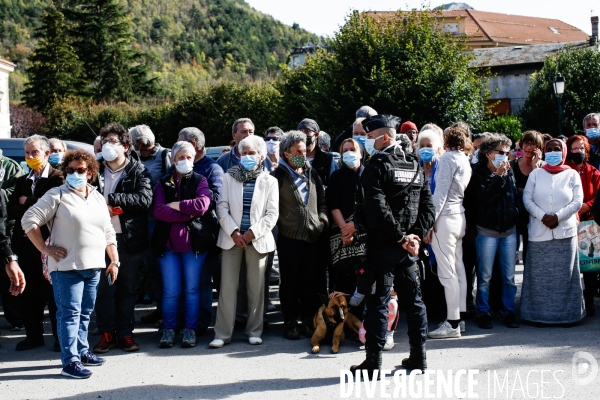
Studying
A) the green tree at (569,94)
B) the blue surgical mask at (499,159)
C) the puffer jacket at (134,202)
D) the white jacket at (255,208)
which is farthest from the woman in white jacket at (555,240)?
the green tree at (569,94)

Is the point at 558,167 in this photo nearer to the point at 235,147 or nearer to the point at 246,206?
the point at 246,206

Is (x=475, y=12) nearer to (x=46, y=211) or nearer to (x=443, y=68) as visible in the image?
(x=443, y=68)

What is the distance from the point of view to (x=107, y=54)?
55.8 metres

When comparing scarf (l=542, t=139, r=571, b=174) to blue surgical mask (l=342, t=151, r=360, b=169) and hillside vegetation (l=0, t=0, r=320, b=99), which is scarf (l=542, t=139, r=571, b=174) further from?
hillside vegetation (l=0, t=0, r=320, b=99)

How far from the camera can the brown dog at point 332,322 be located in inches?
243

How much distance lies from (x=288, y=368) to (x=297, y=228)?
154cm

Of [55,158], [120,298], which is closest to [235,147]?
[55,158]

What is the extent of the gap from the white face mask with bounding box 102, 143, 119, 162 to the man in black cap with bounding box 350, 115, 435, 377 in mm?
2623

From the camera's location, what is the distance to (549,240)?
22.6 ft

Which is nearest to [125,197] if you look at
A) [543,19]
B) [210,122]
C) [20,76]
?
[210,122]

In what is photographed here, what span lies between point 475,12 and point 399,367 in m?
73.8

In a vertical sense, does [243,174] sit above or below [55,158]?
below

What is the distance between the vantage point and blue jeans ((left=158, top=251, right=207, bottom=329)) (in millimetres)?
6508

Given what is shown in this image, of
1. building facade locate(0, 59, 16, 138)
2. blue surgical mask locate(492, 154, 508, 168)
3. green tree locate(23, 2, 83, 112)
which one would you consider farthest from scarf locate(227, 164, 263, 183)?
green tree locate(23, 2, 83, 112)
